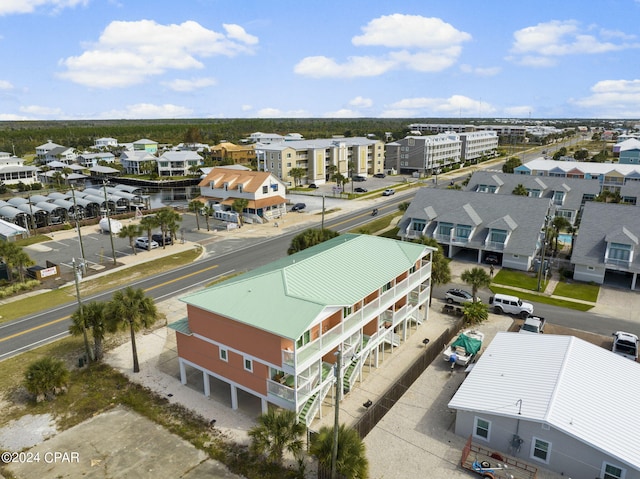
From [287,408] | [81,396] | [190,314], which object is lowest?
[81,396]

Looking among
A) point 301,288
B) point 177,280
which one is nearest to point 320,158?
point 177,280

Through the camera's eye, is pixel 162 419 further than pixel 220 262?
No

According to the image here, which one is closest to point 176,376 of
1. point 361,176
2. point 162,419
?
point 162,419

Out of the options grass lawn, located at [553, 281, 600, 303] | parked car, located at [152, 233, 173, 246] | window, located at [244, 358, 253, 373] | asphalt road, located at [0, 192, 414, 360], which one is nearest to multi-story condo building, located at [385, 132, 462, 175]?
asphalt road, located at [0, 192, 414, 360]

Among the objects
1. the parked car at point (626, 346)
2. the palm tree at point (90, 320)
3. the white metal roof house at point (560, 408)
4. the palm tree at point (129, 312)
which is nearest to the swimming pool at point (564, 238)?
the parked car at point (626, 346)

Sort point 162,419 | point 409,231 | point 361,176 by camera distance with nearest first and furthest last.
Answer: point 162,419 < point 409,231 < point 361,176

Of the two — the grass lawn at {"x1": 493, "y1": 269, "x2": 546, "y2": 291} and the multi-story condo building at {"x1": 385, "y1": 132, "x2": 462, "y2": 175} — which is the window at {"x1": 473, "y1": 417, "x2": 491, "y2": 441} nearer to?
the grass lawn at {"x1": 493, "y1": 269, "x2": 546, "y2": 291}

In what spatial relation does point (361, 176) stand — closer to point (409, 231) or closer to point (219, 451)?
point (409, 231)
